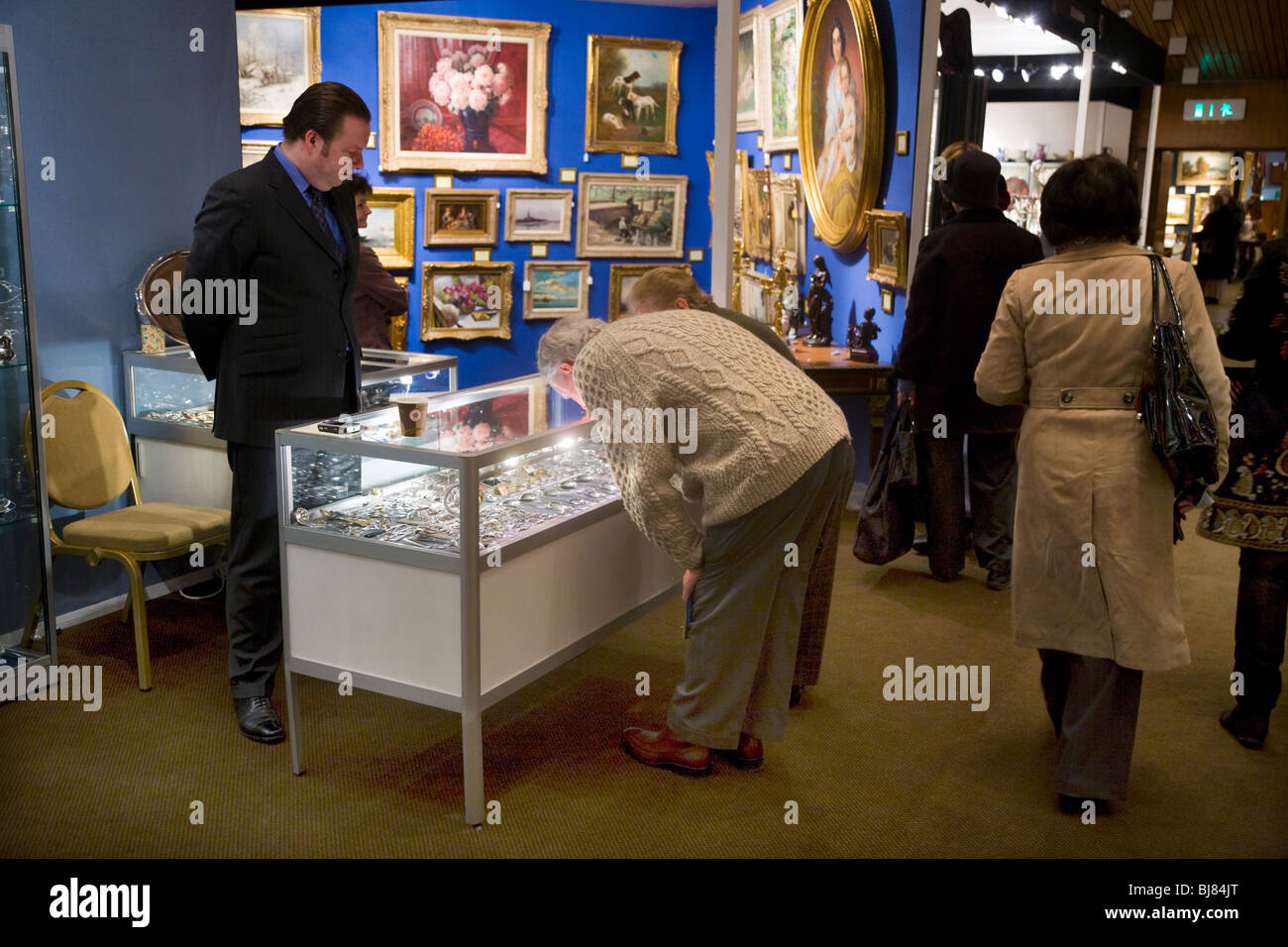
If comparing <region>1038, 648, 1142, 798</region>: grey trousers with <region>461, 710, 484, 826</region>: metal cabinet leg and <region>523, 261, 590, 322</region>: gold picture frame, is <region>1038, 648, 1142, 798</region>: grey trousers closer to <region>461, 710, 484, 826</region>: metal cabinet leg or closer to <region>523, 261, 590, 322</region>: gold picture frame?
<region>461, 710, 484, 826</region>: metal cabinet leg

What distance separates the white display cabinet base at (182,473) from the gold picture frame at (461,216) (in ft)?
11.8

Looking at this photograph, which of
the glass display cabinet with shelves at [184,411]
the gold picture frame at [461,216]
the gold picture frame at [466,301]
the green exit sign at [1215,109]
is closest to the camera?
the glass display cabinet with shelves at [184,411]

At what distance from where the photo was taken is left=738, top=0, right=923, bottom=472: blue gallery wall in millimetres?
6441

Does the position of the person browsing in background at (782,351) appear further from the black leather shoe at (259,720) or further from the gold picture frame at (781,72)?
the gold picture frame at (781,72)

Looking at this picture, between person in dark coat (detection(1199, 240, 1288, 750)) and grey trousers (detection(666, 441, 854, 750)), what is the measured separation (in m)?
1.35

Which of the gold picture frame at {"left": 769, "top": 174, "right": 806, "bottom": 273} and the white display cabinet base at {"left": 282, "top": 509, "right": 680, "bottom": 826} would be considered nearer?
the white display cabinet base at {"left": 282, "top": 509, "right": 680, "bottom": 826}

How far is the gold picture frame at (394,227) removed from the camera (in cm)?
811

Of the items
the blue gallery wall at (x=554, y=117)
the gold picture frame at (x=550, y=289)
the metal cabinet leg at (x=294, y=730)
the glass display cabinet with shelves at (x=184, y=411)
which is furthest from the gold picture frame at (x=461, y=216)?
the metal cabinet leg at (x=294, y=730)

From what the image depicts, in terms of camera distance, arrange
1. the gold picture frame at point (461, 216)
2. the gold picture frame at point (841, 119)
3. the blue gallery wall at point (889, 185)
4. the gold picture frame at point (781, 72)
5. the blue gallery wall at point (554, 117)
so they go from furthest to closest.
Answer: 1. the gold picture frame at point (461, 216)
2. the blue gallery wall at point (554, 117)
3. the gold picture frame at point (781, 72)
4. the gold picture frame at point (841, 119)
5. the blue gallery wall at point (889, 185)

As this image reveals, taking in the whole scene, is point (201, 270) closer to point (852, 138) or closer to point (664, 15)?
point (852, 138)

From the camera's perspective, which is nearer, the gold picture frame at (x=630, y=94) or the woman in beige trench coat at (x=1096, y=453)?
the woman in beige trench coat at (x=1096, y=453)

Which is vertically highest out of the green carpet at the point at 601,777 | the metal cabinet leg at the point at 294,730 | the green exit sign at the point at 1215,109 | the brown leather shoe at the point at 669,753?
the green exit sign at the point at 1215,109

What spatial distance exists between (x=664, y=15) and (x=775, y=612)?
6.00 meters

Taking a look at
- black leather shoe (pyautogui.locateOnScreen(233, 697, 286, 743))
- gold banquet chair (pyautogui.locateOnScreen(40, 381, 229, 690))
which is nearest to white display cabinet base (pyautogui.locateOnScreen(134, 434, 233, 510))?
gold banquet chair (pyautogui.locateOnScreen(40, 381, 229, 690))
